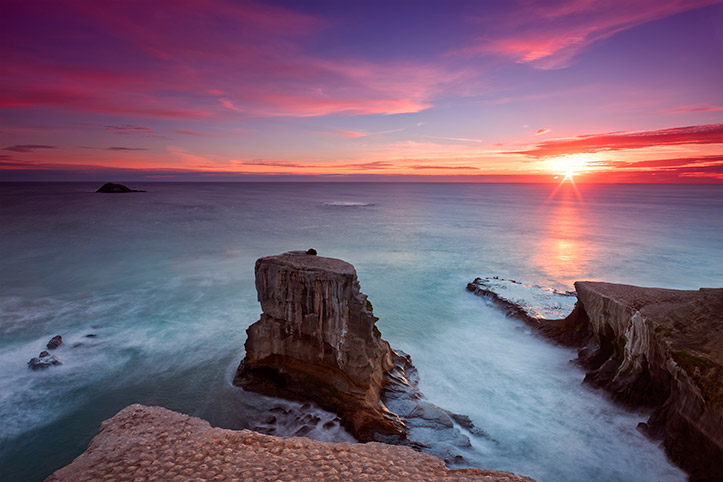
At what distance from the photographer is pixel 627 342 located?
46.2 feet

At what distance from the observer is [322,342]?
530 inches

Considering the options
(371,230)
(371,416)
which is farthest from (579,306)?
(371,230)

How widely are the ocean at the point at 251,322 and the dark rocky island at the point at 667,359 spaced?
762 mm

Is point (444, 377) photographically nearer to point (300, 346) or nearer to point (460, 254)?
point (300, 346)

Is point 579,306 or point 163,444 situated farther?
point 579,306

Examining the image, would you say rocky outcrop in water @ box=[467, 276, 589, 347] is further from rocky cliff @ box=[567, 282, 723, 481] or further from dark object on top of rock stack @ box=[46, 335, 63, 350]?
dark object on top of rock stack @ box=[46, 335, 63, 350]

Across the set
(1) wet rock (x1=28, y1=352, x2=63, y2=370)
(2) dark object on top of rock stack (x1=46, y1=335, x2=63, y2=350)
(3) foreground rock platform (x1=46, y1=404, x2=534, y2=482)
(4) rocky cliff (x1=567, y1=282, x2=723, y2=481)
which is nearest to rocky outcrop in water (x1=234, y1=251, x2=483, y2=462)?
(3) foreground rock platform (x1=46, y1=404, x2=534, y2=482)

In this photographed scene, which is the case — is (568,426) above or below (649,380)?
below

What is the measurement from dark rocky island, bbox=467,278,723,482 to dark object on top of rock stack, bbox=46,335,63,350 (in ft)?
83.7

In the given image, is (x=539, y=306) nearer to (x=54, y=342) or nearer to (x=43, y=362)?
(x=43, y=362)

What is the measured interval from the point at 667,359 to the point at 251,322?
1981cm

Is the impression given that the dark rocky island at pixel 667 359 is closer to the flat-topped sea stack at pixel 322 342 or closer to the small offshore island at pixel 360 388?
the small offshore island at pixel 360 388

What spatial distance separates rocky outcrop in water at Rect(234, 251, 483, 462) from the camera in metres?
12.4

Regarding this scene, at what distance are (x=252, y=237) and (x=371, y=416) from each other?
4182cm
